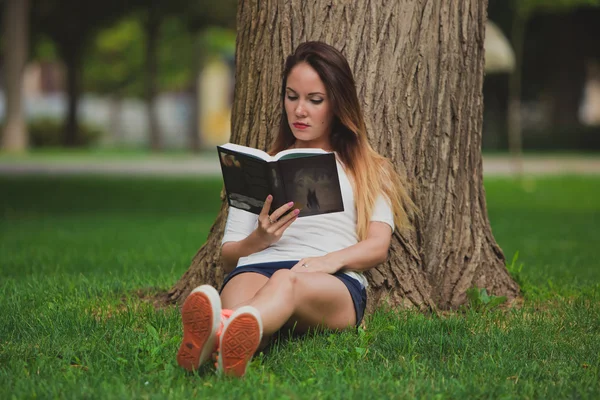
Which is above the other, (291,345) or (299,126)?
(299,126)

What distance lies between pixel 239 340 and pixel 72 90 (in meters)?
32.2

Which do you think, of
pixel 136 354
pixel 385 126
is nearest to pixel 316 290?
pixel 136 354

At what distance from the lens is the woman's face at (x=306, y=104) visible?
4008 mm

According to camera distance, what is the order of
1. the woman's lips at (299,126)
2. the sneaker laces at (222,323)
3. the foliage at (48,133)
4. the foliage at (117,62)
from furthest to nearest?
the foliage at (117,62)
the foliage at (48,133)
the woman's lips at (299,126)
the sneaker laces at (222,323)

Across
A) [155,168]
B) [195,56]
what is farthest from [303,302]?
[195,56]

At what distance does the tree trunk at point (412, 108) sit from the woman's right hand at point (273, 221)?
87 cm

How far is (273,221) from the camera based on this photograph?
375cm

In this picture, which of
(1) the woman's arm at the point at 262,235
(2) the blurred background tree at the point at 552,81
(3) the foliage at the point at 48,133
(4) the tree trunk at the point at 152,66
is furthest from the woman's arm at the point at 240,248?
(3) the foliage at the point at 48,133

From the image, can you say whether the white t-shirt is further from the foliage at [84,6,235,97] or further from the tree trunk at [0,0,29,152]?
the foliage at [84,6,235,97]

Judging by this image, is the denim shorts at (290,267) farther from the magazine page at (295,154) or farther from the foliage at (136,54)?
the foliage at (136,54)

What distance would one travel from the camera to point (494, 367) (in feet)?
11.3

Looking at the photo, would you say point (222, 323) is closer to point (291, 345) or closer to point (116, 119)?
point (291, 345)

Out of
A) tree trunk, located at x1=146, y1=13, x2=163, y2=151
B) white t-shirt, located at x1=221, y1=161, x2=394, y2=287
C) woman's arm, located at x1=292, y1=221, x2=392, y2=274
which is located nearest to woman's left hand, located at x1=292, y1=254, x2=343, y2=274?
woman's arm, located at x1=292, y1=221, x2=392, y2=274

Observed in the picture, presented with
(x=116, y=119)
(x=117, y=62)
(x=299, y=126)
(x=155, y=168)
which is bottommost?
(x=155, y=168)
